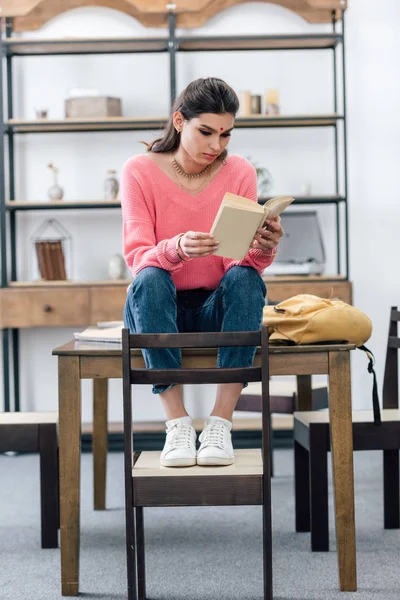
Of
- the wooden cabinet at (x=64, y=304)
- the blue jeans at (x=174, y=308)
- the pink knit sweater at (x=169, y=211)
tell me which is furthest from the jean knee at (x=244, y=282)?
the wooden cabinet at (x=64, y=304)

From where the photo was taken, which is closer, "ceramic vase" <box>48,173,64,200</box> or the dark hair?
the dark hair

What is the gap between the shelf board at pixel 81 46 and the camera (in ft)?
13.3

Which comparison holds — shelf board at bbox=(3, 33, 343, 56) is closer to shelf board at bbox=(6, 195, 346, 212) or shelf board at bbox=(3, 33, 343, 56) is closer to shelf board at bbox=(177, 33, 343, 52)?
shelf board at bbox=(177, 33, 343, 52)

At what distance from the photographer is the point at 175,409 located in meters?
2.02

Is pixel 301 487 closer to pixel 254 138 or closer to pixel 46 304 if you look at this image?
pixel 46 304

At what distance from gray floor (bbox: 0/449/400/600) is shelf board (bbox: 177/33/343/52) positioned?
2.21 meters

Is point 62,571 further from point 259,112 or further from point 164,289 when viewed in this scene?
point 259,112

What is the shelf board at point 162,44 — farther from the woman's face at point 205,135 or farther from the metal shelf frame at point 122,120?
the woman's face at point 205,135

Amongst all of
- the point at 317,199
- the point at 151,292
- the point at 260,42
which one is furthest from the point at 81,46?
the point at 151,292

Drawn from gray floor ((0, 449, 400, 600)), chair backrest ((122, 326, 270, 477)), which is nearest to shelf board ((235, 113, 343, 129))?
gray floor ((0, 449, 400, 600))

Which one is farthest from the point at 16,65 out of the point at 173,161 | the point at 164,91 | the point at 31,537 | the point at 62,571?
the point at 62,571

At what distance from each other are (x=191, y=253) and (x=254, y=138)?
248cm

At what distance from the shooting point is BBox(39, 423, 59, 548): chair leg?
2.48 m

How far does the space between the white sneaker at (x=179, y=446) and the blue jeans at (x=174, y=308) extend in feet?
0.35
